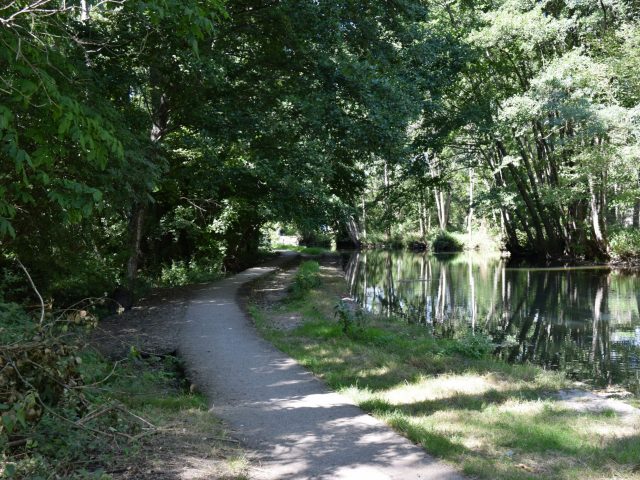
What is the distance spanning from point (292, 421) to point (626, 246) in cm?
2822

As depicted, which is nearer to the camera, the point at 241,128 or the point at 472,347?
the point at 472,347

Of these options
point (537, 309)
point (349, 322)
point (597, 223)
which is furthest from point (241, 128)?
point (597, 223)

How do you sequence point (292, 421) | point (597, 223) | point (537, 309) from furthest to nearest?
point (597, 223) < point (537, 309) < point (292, 421)

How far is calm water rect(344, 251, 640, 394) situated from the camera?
10820 mm

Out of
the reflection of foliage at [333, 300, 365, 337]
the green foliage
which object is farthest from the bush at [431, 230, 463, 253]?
the reflection of foliage at [333, 300, 365, 337]

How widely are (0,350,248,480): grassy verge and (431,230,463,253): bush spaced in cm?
4820

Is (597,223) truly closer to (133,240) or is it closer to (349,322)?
(349,322)

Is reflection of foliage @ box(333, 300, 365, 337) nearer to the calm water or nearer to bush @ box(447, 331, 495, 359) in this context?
bush @ box(447, 331, 495, 359)

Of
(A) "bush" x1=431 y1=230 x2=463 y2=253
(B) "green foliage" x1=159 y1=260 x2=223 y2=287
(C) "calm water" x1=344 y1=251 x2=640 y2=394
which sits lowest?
(C) "calm water" x1=344 y1=251 x2=640 y2=394

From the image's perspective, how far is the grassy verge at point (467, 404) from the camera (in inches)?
195

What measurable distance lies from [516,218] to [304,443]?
119 ft

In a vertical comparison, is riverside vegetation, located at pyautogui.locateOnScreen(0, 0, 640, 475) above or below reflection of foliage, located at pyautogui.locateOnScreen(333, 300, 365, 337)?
above

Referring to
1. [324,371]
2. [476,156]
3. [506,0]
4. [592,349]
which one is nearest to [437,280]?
[476,156]

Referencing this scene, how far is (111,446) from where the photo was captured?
445cm
